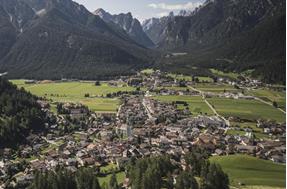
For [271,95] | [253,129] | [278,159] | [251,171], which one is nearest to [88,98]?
[271,95]

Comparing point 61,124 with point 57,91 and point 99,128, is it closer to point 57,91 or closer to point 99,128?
point 99,128

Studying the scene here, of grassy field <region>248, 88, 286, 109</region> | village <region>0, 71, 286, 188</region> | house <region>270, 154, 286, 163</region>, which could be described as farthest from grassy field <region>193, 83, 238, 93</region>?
house <region>270, 154, 286, 163</region>

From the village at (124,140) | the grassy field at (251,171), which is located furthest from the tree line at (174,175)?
the grassy field at (251,171)

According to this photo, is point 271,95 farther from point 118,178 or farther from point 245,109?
point 118,178

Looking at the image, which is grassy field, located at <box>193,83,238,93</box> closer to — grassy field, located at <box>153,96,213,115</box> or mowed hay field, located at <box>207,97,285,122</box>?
grassy field, located at <box>153,96,213,115</box>

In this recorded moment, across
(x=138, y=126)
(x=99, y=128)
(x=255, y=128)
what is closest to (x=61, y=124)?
(x=99, y=128)

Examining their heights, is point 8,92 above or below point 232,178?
above
